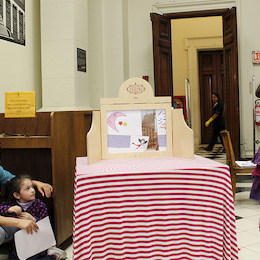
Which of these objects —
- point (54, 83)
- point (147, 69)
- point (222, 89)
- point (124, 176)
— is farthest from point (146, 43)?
point (124, 176)

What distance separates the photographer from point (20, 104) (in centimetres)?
251

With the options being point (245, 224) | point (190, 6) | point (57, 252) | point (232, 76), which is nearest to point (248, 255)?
point (245, 224)

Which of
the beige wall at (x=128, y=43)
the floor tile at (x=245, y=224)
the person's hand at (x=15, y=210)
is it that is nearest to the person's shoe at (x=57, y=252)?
the person's hand at (x=15, y=210)

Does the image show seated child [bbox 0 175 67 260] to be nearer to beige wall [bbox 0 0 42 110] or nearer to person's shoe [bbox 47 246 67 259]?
person's shoe [bbox 47 246 67 259]

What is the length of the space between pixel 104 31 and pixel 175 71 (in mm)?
4031

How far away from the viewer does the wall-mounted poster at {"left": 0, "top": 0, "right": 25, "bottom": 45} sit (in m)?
3.86

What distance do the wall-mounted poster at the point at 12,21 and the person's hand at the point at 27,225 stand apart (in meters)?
2.61

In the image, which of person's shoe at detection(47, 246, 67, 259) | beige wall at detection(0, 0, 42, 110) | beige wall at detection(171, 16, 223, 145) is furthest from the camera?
beige wall at detection(171, 16, 223, 145)

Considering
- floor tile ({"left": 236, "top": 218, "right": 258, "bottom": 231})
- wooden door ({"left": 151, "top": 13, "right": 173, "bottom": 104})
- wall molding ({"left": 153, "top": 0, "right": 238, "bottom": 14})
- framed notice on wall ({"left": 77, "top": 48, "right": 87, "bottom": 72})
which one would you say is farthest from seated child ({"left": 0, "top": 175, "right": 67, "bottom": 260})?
wall molding ({"left": 153, "top": 0, "right": 238, "bottom": 14})

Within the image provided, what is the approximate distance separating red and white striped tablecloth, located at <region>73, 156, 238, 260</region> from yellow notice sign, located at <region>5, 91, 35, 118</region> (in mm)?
1076

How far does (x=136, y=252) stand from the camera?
1632mm

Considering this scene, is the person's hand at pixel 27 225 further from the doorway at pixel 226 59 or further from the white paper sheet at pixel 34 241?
the doorway at pixel 226 59

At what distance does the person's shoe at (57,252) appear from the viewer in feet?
7.63

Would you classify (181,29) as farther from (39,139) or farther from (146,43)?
(39,139)
